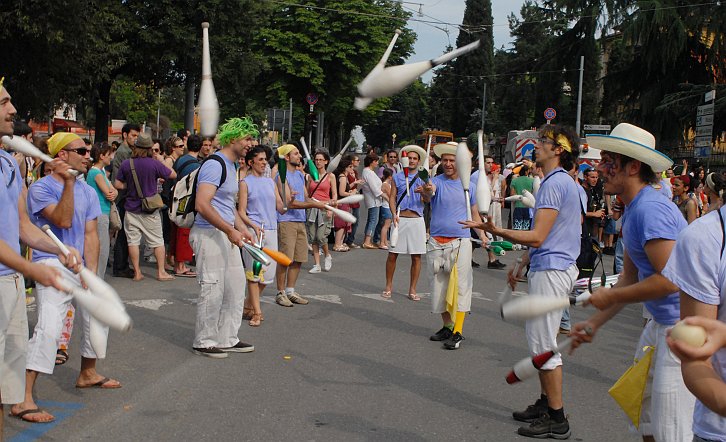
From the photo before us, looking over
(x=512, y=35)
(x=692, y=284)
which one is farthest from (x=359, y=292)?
(x=512, y=35)

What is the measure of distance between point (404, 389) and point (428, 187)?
2920 mm

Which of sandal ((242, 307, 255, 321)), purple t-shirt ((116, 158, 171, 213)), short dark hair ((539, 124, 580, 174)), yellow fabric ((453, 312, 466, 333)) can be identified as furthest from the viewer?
purple t-shirt ((116, 158, 171, 213))

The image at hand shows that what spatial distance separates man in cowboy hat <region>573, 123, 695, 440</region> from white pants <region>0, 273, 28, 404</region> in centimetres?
299

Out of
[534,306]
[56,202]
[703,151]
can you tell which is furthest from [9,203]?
[703,151]

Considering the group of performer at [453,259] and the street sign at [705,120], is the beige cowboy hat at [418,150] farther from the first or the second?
the street sign at [705,120]

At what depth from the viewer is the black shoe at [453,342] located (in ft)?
27.5

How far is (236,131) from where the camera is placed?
7.57m

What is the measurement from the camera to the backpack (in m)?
7.48

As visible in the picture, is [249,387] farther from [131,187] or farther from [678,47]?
[678,47]

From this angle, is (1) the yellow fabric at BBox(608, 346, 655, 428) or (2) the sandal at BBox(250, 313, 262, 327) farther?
(2) the sandal at BBox(250, 313, 262, 327)

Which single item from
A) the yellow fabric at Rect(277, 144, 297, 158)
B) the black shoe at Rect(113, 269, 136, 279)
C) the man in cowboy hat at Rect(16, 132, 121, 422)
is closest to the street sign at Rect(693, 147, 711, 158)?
the yellow fabric at Rect(277, 144, 297, 158)

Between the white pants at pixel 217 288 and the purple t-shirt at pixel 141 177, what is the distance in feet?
14.3

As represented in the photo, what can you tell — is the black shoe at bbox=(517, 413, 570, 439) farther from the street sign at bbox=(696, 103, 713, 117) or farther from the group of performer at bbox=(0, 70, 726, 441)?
the street sign at bbox=(696, 103, 713, 117)

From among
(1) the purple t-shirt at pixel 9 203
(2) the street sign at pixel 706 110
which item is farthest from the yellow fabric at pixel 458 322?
(2) the street sign at pixel 706 110
